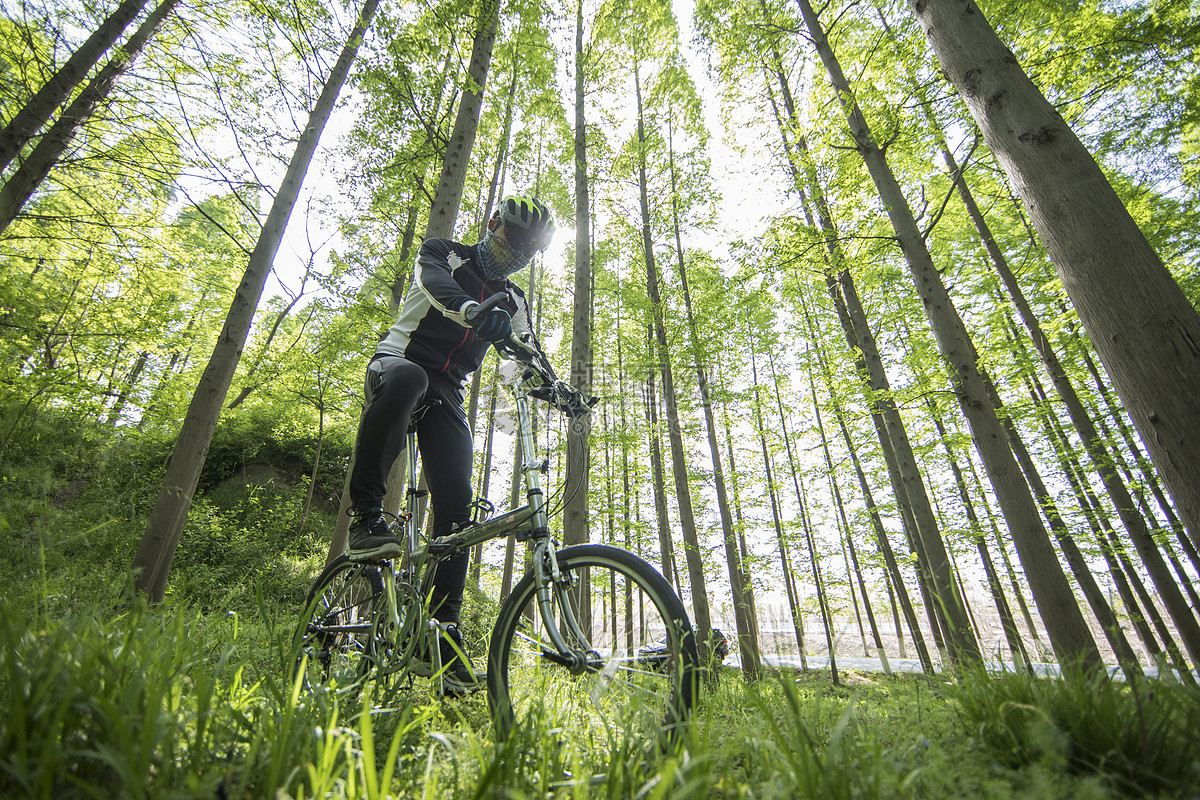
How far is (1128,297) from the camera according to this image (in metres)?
1.90

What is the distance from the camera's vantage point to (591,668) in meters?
1.52

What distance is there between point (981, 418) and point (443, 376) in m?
4.85

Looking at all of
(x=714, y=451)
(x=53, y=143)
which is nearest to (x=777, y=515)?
(x=714, y=451)

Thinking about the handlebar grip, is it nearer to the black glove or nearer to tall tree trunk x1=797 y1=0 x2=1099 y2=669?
the black glove

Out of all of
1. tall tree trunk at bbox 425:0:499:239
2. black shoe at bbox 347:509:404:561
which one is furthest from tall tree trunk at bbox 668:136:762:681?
black shoe at bbox 347:509:404:561

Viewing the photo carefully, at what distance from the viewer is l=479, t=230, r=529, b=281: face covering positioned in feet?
8.50

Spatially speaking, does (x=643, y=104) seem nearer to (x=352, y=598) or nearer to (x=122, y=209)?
(x=122, y=209)

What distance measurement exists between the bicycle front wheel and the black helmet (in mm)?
1755

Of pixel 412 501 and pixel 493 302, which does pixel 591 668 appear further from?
pixel 493 302

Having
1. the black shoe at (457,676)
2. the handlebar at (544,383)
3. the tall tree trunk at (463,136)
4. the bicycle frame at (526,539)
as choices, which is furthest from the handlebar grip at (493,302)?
the tall tree trunk at (463,136)

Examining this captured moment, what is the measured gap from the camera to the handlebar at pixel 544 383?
6.74ft

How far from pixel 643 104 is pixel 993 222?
26.3ft

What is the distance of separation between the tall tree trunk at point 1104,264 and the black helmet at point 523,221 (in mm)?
2553

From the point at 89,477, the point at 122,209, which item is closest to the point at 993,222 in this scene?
the point at 122,209
